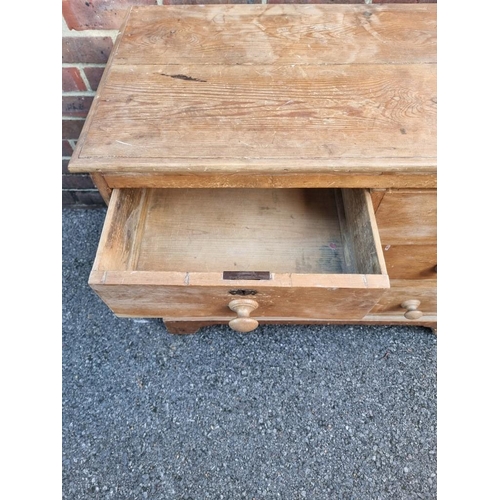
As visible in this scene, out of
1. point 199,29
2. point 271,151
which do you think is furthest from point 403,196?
point 199,29

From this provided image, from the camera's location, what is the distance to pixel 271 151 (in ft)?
1.81

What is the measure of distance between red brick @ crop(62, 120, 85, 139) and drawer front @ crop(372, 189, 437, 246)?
2.72ft

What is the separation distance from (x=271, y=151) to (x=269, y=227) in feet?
0.90

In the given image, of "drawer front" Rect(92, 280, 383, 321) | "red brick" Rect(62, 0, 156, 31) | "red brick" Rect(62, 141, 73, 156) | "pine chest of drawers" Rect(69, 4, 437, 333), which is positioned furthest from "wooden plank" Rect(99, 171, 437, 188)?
"red brick" Rect(62, 141, 73, 156)

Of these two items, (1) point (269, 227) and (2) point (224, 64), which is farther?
(1) point (269, 227)

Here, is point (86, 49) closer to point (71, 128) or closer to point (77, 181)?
point (71, 128)

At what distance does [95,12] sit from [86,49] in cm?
8

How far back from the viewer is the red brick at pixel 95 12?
2.61ft

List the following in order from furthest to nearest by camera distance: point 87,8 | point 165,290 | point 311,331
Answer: point 311,331
point 87,8
point 165,290

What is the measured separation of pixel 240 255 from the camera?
0.77m

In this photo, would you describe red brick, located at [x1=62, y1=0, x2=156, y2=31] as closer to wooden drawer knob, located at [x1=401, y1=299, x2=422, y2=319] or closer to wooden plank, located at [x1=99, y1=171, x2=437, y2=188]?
wooden plank, located at [x1=99, y1=171, x2=437, y2=188]

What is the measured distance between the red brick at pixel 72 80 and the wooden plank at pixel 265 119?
33cm
